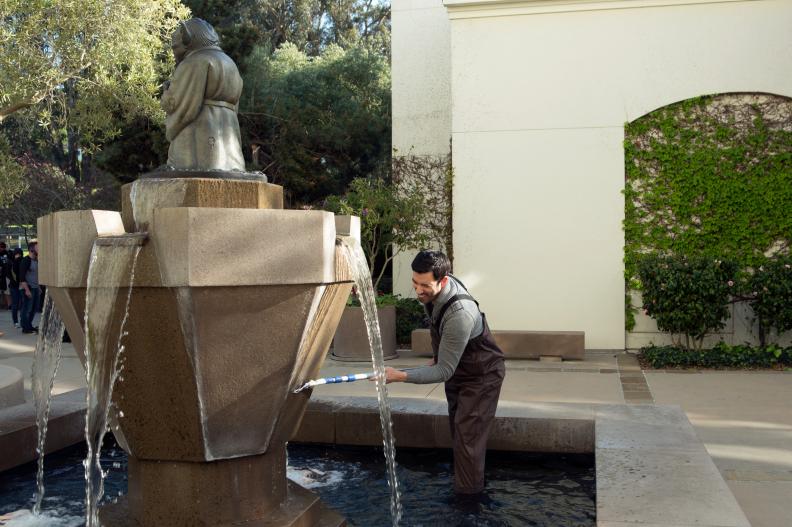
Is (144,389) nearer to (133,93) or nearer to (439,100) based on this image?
(133,93)

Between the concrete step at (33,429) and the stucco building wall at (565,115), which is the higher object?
the stucco building wall at (565,115)

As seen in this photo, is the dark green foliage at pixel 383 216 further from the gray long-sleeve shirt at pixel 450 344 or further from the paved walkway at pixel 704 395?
the gray long-sleeve shirt at pixel 450 344

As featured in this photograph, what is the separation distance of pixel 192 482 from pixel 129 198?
143 centimetres

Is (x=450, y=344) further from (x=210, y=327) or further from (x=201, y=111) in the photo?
(x=201, y=111)

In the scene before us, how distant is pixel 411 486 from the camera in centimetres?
505

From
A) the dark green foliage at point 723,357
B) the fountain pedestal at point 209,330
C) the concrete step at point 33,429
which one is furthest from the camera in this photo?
the dark green foliage at point 723,357

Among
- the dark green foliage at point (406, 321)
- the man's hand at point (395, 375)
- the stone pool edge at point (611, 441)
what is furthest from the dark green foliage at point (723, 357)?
the man's hand at point (395, 375)

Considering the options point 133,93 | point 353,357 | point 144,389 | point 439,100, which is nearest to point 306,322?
point 144,389

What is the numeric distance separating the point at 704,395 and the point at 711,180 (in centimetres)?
393

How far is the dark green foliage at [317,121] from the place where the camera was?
2038 cm

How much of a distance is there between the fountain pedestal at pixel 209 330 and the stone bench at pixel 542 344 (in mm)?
6533

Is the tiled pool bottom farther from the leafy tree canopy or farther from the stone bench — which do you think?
the leafy tree canopy

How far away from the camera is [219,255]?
3.45 m

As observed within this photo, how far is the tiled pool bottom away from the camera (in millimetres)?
4523
